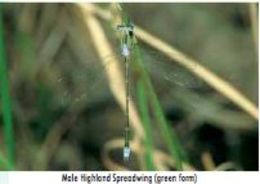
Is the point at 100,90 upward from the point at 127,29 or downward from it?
downward

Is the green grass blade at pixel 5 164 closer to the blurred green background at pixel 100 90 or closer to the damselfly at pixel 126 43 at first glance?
the blurred green background at pixel 100 90

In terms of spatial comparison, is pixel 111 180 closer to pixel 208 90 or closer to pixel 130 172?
pixel 130 172

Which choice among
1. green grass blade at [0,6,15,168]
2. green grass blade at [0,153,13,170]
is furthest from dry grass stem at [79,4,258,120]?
green grass blade at [0,153,13,170]

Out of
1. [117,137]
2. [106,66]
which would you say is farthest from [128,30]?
[117,137]

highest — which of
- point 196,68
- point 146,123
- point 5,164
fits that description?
point 196,68

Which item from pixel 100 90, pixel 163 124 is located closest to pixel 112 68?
pixel 100 90

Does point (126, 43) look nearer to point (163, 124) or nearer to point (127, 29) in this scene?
point (127, 29)

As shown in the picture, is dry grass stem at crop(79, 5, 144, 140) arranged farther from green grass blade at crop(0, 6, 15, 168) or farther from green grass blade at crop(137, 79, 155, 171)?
green grass blade at crop(0, 6, 15, 168)
